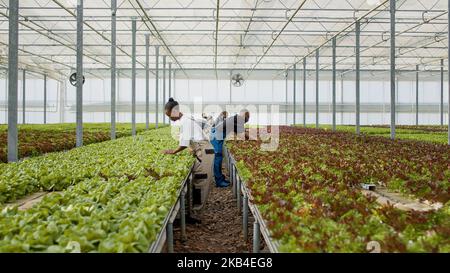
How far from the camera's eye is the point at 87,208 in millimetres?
3738

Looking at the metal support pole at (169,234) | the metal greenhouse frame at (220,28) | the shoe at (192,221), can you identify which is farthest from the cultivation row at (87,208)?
the metal greenhouse frame at (220,28)

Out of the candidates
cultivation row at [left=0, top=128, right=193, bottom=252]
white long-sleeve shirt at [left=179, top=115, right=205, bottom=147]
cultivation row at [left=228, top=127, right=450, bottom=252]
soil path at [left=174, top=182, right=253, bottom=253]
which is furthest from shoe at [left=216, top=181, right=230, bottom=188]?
cultivation row at [left=0, top=128, right=193, bottom=252]

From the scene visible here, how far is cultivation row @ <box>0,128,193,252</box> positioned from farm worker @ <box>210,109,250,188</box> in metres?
3.93

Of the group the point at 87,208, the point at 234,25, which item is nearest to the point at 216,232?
the point at 87,208

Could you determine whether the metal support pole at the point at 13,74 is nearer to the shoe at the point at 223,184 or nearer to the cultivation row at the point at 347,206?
the cultivation row at the point at 347,206

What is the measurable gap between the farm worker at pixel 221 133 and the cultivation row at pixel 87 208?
155 inches

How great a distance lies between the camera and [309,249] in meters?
2.81

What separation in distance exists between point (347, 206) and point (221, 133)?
6941 mm

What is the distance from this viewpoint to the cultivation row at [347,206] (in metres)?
3.00

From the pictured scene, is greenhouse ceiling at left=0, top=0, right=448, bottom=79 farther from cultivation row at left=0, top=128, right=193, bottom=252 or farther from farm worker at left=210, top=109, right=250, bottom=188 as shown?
cultivation row at left=0, top=128, right=193, bottom=252

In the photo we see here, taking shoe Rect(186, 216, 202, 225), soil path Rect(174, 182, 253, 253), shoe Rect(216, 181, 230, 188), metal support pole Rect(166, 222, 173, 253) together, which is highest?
metal support pole Rect(166, 222, 173, 253)

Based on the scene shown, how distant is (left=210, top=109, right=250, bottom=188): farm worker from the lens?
35.8ft

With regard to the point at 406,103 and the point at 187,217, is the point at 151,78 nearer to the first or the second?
the point at 406,103

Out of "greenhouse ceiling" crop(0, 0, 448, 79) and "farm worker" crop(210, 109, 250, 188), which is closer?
"farm worker" crop(210, 109, 250, 188)
